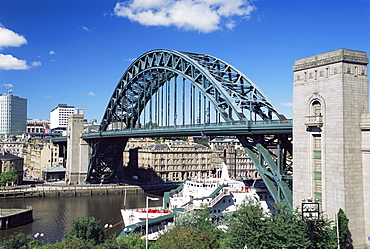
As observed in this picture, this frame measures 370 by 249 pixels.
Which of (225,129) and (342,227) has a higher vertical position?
(225,129)

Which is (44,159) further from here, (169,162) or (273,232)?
(273,232)

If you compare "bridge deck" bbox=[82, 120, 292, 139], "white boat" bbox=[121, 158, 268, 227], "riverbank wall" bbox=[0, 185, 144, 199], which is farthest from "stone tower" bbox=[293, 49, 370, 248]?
"riverbank wall" bbox=[0, 185, 144, 199]

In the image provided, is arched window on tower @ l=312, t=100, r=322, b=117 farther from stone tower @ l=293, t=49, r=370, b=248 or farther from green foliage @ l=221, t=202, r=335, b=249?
green foliage @ l=221, t=202, r=335, b=249

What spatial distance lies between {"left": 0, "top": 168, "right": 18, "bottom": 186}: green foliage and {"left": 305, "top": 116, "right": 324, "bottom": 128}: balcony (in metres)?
59.0

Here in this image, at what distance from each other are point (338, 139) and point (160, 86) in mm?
44326

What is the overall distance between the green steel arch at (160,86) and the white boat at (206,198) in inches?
243

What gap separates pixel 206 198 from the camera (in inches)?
1545

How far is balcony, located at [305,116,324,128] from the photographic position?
88.3 ft

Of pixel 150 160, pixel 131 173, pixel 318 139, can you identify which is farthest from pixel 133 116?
pixel 318 139

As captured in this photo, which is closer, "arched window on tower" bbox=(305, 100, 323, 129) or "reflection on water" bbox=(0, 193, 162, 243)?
"arched window on tower" bbox=(305, 100, 323, 129)

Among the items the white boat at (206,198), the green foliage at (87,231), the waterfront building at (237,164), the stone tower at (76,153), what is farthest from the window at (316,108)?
the waterfront building at (237,164)

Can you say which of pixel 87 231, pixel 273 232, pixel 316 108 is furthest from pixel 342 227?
pixel 87 231

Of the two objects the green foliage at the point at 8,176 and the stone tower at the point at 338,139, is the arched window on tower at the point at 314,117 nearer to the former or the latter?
the stone tower at the point at 338,139

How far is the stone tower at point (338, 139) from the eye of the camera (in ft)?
83.3
